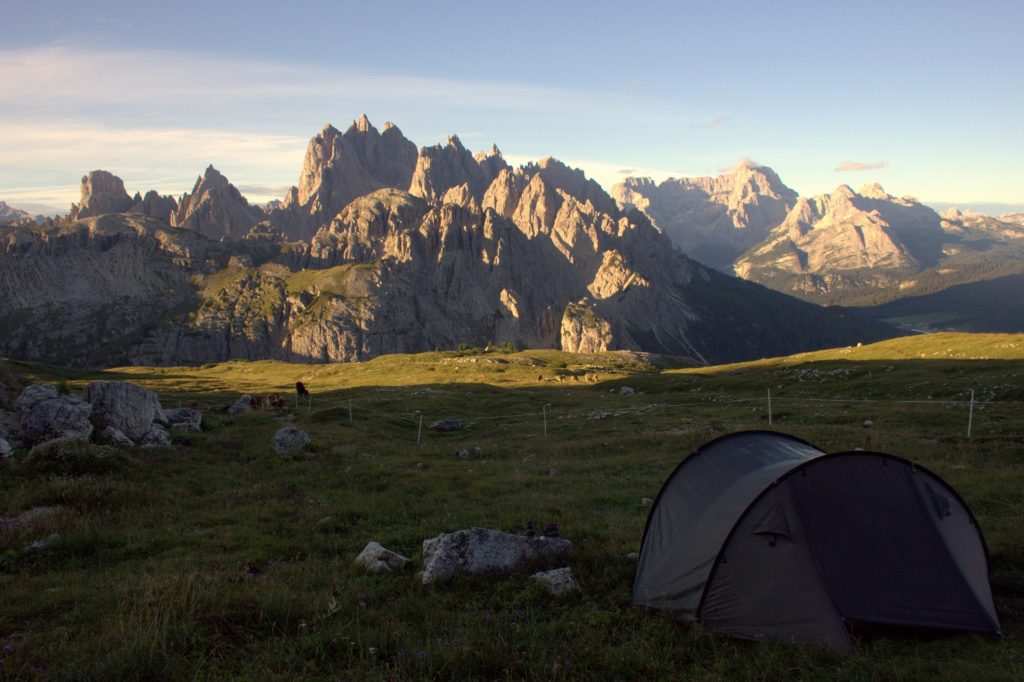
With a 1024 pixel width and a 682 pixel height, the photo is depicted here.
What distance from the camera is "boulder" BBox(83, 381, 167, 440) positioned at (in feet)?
82.6

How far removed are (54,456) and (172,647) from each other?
14726 millimetres

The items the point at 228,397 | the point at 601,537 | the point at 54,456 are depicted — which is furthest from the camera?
the point at 228,397

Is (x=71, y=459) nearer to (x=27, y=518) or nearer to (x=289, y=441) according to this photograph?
(x=27, y=518)

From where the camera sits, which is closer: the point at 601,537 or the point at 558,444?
the point at 601,537

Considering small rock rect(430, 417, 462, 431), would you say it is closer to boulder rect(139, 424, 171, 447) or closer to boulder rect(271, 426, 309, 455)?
boulder rect(271, 426, 309, 455)

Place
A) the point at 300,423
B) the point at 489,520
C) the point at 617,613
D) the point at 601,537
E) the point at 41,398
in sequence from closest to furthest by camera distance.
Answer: the point at 617,613 < the point at 601,537 < the point at 489,520 < the point at 41,398 < the point at 300,423

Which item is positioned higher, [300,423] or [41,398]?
[41,398]

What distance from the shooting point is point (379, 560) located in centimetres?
1230

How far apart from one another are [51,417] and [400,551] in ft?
55.7

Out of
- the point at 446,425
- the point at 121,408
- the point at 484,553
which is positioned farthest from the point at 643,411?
the point at 484,553

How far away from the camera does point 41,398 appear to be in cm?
2361

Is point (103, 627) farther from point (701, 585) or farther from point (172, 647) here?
point (701, 585)

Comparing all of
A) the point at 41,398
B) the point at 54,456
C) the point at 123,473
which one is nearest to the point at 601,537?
the point at 123,473

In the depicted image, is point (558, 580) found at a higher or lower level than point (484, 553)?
lower
